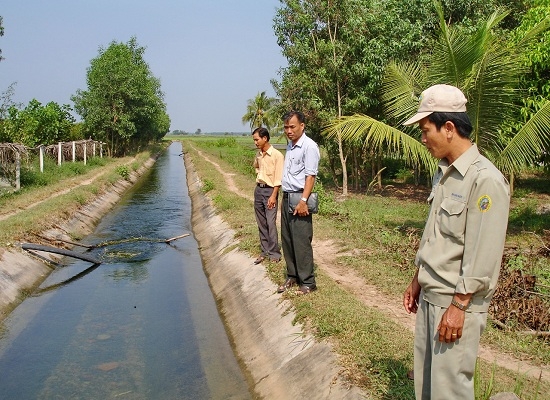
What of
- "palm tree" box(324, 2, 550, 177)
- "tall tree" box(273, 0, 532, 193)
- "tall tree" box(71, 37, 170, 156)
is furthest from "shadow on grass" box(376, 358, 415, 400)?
"tall tree" box(71, 37, 170, 156)

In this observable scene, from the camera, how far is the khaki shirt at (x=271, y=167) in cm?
759

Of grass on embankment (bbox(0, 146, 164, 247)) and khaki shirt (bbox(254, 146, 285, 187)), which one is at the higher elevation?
khaki shirt (bbox(254, 146, 285, 187))

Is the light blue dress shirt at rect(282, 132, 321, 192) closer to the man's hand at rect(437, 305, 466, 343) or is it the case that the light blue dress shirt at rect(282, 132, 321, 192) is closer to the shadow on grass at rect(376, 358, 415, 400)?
the shadow on grass at rect(376, 358, 415, 400)

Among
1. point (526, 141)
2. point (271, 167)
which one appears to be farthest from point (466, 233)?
point (526, 141)

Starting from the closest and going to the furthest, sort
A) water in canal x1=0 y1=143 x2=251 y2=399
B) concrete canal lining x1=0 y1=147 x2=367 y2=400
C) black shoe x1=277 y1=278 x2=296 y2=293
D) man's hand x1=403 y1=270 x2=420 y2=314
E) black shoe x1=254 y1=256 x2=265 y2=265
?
man's hand x1=403 y1=270 x2=420 y2=314
concrete canal lining x1=0 y1=147 x2=367 y2=400
water in canal x1=0 y1=143 x2=251 y2=399
black shoe x1=277 y1=278 x2=296 y2=293
black shoe x1=254 y1=256 x2=265 y2=265

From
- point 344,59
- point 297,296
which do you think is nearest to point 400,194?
point 344,59

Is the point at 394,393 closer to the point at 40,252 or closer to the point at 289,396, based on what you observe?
the point at 289,396

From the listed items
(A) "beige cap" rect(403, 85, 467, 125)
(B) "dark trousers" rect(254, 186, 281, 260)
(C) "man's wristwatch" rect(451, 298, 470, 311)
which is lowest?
(B) "dark trousers" rect(254, 186, 281, 260)

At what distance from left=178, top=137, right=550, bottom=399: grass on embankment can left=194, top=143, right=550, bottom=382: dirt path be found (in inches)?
5.3

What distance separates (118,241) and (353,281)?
7169 millimetres

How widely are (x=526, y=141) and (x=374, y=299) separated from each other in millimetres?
4627

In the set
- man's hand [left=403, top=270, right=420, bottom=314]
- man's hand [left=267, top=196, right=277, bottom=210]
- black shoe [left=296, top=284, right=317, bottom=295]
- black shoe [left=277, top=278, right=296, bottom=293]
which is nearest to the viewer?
man's hand [left=403, top=270, right=420, bottom=314]

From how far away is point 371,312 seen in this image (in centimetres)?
570

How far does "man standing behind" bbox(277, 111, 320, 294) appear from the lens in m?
5.87
